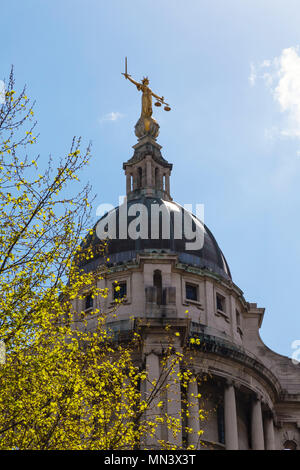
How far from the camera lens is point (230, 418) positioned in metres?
46.0

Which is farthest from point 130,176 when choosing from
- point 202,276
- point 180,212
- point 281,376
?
point 281,376

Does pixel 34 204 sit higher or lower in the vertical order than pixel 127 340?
lower

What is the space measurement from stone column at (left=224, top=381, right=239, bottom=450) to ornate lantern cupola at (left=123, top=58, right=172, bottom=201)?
17.0 meters

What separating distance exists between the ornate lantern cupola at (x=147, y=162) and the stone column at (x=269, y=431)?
57.8 feet

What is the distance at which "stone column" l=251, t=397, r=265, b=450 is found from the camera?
47.3 metres

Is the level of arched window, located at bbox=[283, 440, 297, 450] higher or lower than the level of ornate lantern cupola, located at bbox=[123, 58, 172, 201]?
lower

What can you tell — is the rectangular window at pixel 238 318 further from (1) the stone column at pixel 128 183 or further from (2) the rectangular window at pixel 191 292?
Answer: (1) the stone column at pixel 128 183

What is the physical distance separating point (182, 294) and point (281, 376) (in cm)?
826

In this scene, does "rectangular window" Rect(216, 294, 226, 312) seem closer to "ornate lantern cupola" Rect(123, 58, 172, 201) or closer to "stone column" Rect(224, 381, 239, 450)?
"stone column" Rect(224, 381, 239, 450)

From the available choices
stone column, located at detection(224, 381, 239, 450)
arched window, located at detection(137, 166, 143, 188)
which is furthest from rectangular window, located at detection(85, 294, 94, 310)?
arched window, located at detection(137, 166, 143, 188)

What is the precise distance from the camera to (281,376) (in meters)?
52.2

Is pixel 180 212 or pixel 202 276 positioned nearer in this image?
pixel 202 276
